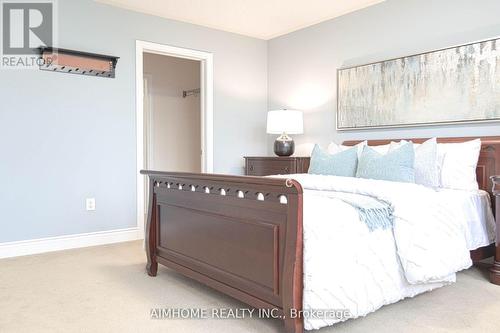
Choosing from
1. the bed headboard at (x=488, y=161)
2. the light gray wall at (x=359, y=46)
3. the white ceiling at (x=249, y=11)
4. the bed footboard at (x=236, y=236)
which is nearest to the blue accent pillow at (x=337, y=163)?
the light gray wall at (x=359, y=46)

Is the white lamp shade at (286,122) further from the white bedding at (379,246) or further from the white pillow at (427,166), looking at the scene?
the white bedding at (379,246)

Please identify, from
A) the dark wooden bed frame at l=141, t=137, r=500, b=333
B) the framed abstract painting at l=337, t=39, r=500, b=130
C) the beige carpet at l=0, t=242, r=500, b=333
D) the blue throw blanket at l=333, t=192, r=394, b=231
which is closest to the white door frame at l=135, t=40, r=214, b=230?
the beige carpet at l=0, t=242, r=500, b=333

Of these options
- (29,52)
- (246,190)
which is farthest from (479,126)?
(29,52)

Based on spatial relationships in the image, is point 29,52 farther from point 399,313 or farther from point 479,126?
point 479,126

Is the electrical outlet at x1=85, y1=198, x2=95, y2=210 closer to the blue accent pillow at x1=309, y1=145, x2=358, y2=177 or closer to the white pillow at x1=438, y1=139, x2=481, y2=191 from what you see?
the blue accent pillow at x1=309, y1=145, x2=358, y2=177

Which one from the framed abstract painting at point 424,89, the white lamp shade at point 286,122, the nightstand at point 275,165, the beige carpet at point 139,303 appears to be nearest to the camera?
the beige carpet at point 139,303

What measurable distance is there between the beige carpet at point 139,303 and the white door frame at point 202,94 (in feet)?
3.87

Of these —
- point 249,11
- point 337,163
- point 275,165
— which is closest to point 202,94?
point 249,11

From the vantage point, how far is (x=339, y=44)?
442cm

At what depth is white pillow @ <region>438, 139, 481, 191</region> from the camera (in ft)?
10.2

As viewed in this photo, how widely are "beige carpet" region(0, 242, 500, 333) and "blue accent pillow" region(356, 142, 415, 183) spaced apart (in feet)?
2.74

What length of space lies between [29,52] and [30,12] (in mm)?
366

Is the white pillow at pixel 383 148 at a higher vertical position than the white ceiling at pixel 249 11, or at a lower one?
lower

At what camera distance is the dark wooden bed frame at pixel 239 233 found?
6.13ft
